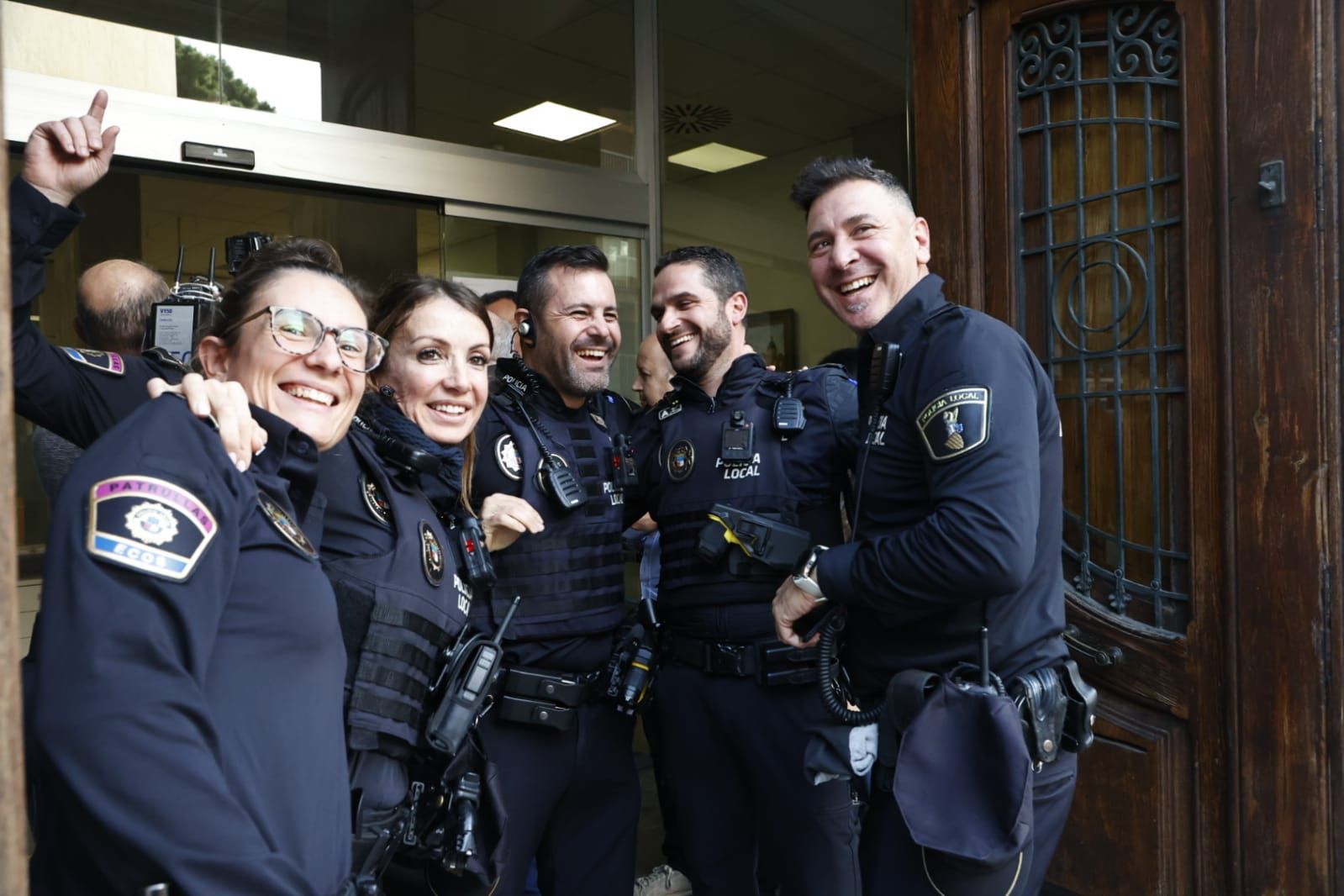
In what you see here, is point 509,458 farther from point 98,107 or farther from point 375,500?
point 98,107

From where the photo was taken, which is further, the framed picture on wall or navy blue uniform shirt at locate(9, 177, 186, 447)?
the framed picture on wall

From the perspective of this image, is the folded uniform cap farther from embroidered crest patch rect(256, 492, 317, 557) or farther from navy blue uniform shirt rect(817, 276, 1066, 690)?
embroidered crest patch rect(256, 492, 317, 557)

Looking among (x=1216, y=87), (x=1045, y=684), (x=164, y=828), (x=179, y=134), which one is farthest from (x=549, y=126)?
(x=164, y=828)

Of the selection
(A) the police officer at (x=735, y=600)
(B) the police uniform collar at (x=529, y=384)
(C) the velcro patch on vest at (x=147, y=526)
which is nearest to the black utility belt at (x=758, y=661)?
(A) the police officer at (x=735, y=600)

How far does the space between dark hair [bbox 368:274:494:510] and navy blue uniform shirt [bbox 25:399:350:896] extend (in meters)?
1.03

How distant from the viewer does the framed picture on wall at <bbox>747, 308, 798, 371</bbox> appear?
8.98 meters

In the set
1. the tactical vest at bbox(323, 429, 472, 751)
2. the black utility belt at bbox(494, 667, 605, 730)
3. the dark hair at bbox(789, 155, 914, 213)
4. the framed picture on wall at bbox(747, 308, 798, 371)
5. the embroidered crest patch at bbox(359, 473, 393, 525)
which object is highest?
the framed picture on wall at bbox(747, 308, 798, 371)

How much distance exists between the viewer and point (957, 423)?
175cm

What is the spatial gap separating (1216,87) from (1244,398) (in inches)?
33.4

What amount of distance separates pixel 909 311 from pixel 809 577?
2.04 feet

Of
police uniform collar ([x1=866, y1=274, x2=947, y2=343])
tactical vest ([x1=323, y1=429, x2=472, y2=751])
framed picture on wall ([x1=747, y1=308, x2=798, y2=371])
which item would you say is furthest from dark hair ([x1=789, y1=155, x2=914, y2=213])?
framed picture on wall ([x1=747, y1=308, x2=798, y2=371])

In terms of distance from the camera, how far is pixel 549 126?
5.35 metres

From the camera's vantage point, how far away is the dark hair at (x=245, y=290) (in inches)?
60.6

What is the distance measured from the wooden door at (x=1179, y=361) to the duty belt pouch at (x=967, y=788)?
48.0 inches
